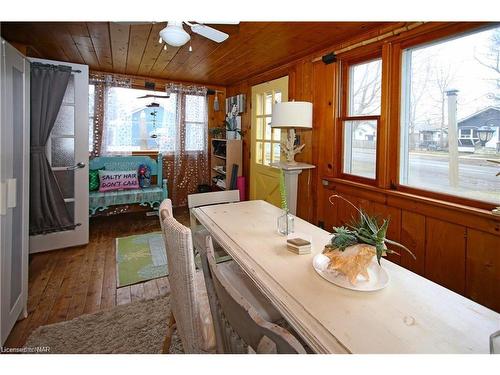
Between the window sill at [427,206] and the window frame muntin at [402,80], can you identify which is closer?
the window sill at [427,206]

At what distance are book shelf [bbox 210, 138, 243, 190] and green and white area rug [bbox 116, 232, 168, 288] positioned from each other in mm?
1463

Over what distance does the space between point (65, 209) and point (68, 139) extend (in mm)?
761

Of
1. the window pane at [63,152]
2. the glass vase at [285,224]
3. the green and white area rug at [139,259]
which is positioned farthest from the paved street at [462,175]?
the window pane at [63,152]

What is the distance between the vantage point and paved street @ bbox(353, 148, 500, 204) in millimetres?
1796

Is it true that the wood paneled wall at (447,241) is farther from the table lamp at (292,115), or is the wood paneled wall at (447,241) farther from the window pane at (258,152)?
the window pane at (258,152)

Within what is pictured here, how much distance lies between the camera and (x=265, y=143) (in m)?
4.00

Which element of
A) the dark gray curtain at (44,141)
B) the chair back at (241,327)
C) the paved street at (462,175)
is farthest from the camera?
the dark gray curtain at (44,141)

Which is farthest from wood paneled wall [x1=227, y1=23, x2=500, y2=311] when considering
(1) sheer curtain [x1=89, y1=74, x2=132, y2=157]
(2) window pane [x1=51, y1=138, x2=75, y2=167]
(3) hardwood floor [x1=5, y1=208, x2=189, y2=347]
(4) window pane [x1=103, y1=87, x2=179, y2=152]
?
(2) window pane [x1=51, y1=138, x2=75, y2=167]

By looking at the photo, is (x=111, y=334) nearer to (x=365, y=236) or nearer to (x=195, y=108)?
Result: (x=365, y=236)

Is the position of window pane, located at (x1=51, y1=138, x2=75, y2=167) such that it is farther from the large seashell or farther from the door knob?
the large seashell

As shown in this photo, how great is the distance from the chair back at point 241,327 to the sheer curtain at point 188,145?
13.4 ft

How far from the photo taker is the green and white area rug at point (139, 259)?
8.42 ft

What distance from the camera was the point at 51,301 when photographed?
215cm

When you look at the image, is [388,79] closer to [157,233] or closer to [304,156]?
[304,156]
